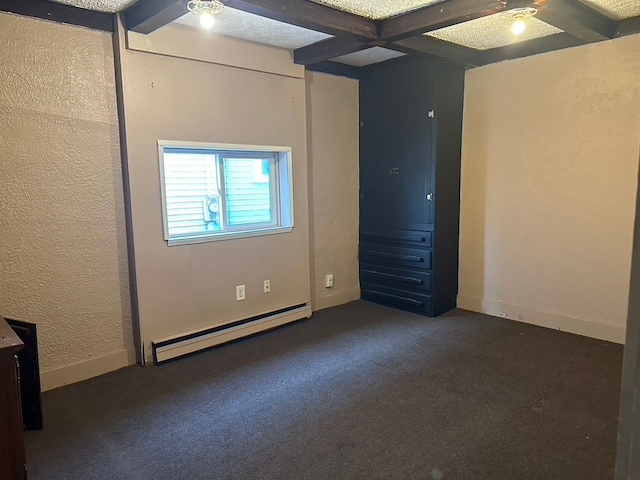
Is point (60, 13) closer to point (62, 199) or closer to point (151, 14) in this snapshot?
point (151, 14)

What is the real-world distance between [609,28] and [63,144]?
368 cm

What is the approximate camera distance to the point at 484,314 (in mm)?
4043

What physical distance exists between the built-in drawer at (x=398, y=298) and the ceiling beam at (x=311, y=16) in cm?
224

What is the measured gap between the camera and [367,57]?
3.93m

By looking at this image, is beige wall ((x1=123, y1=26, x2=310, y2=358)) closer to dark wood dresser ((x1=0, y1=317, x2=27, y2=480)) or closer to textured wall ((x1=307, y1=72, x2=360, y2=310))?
textured wall ((x1=307, y1=72, x2=360, y2=310))

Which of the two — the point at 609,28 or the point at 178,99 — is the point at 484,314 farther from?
the point at 178,99

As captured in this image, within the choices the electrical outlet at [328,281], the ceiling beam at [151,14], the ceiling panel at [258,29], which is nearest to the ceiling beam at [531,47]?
the ceiling panel at [258,29]

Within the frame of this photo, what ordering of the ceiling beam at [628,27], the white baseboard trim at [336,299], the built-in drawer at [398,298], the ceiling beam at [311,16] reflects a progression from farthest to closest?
1. the white baseboard trim at [336,299]
2. the built-in drawer at [398,298]
3. the ceiling beam at [628,27]
4. the ceiling beam at [311,16]

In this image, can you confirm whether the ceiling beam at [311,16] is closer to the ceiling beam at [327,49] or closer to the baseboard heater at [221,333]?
the ceiling beam at [327,49]

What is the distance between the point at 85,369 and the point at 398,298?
267 centimetres

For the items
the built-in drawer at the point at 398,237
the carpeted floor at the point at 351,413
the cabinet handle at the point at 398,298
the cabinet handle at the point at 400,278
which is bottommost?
the carpeted floor at the point at 351,413

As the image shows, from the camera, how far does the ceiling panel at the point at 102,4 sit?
2.55 metres

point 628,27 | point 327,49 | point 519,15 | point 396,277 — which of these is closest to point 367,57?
point 327,49

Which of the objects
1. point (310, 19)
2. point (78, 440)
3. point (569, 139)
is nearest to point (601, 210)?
point (569, 139)
